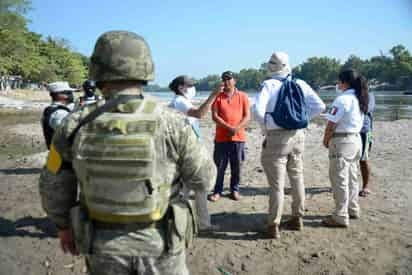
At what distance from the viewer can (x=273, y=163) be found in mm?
3945

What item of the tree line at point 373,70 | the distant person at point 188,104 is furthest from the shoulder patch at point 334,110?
the tree line at point 373,70

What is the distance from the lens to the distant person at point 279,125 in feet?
12.6

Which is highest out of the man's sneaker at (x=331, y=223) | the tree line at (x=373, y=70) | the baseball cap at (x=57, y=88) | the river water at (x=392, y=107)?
the tree line at (x=373, y=70)

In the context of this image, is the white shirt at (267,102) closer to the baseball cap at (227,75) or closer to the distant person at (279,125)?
the distant person at (279,125)

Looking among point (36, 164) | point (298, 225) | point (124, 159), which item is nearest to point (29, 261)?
point (124, 159)

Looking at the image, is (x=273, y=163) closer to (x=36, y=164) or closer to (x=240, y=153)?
(x=240, y=153)

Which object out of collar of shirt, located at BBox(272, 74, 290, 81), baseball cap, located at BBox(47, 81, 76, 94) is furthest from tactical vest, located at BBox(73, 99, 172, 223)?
baseball cap, located at BBox(47, 81, 76, 94)

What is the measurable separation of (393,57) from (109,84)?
119423 mm

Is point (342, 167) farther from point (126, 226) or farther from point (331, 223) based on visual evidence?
point (126, 226)

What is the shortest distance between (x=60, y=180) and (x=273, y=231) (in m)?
3.02

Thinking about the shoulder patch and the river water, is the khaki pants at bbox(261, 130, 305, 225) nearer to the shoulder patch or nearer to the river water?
the shoulder patch

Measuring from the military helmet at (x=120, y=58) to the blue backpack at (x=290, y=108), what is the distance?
2.22 metres

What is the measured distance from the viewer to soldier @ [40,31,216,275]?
173 centimetres

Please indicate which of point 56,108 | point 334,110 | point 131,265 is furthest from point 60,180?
point 334,110
